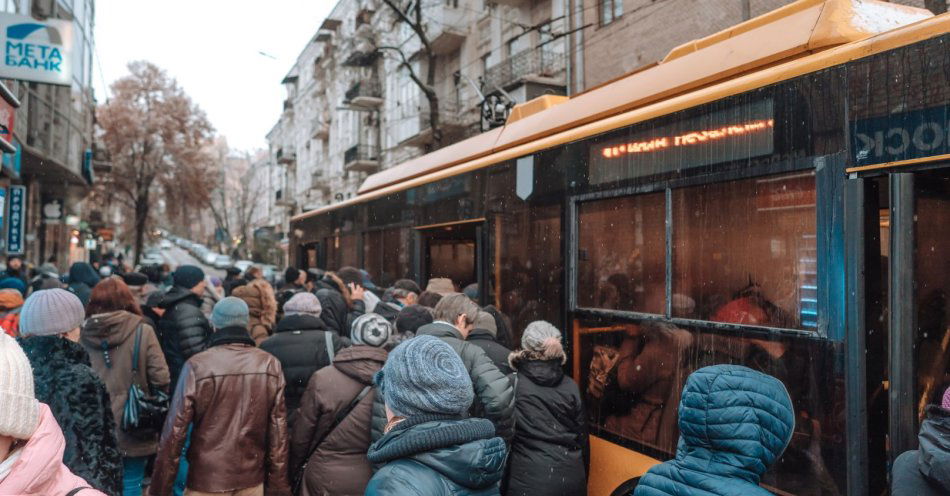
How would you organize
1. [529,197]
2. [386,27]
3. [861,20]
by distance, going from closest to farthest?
[861,20] < [529,197] < [386,27]

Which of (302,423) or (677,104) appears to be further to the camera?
(677,104)

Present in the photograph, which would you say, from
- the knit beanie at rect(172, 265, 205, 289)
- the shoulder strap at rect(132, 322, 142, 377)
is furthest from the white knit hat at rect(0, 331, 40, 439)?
the knit beanie at rect(172, 265, 205, 289)

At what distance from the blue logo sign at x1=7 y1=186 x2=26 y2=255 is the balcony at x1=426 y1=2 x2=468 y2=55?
46.6ft

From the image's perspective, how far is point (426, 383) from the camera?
200 centimetres

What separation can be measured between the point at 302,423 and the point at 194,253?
265 feet

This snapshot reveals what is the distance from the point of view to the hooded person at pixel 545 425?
143 inches

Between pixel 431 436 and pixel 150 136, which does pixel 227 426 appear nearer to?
pixel 431 436

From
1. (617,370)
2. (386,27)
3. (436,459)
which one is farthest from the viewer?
(386,27)

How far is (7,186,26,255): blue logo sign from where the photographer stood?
17172 millimetres

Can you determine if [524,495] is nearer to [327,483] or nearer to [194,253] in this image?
[327,483]

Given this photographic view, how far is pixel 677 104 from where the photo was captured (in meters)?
3.80

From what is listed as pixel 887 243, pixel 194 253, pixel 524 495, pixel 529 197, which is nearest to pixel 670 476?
pixel 887 243

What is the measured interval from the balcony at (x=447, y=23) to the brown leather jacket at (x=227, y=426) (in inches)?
880

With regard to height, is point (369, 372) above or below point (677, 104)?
below
